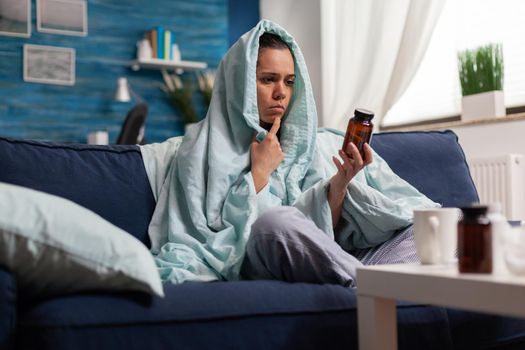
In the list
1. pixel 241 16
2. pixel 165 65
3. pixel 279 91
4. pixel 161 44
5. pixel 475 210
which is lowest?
pixel 475 210

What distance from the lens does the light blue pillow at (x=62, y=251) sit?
123 centimetres

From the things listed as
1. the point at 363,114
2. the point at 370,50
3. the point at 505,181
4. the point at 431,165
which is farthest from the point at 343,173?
the point at 370,50

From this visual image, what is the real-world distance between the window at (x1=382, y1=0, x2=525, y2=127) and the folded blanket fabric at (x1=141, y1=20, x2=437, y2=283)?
1.65 meters

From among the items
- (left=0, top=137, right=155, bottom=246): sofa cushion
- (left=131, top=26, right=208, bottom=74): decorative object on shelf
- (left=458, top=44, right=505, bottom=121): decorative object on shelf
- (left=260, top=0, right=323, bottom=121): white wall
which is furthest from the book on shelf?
(left=0, top=137, right=155, bottom=246): sofa cushion

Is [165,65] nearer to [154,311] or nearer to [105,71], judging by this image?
[105,71]

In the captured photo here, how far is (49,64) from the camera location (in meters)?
5.06

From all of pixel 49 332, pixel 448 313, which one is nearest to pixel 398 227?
pixel 448 313

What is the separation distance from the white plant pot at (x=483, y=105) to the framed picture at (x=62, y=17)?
297 cm

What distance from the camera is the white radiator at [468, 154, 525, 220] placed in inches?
125

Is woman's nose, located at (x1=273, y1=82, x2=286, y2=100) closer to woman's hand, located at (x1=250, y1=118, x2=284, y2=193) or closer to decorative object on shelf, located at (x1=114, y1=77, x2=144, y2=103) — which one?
woman's hand, located at (x1=250, y1=118, x2=284, y2=193)

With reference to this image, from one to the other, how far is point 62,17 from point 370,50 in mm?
2320

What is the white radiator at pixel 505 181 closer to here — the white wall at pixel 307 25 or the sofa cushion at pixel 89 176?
the white wall at pixel 307 25

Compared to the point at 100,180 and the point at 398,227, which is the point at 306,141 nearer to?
the point at 398,227

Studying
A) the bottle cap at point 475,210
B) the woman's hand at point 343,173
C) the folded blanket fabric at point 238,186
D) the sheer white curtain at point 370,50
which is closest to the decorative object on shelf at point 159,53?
the sheer white curtain at point 370,50
